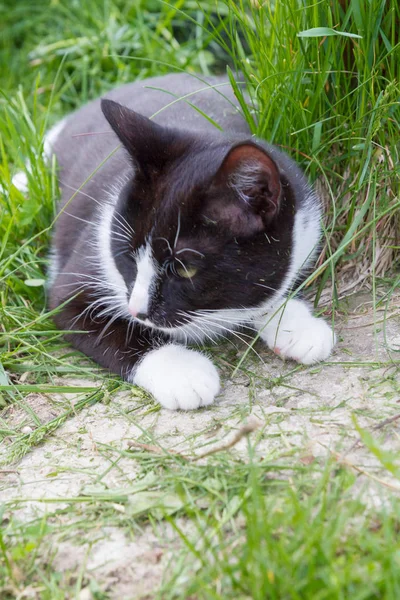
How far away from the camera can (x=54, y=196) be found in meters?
2.79

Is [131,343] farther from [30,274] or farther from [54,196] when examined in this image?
[54,196]

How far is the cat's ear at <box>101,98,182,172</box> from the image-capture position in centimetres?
194

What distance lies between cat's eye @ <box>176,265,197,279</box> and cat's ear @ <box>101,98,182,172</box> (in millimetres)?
331

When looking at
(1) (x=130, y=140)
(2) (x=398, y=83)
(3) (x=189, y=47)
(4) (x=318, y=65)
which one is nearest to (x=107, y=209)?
(1) (x=130, y=140)

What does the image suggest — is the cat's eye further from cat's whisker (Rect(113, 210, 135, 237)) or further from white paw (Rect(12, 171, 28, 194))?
white paw (Rect(12, 171, 28, 194))

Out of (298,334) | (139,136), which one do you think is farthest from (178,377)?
(139,136)

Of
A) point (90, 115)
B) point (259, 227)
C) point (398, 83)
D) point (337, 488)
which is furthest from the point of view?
point (90, 115)

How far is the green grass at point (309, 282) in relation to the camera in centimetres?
123

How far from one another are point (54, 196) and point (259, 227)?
1.20 metres

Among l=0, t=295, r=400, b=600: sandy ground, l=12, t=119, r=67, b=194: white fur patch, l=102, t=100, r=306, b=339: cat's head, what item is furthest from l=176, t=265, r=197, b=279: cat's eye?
l=12, t=119, r=67, b=194: white fur patch

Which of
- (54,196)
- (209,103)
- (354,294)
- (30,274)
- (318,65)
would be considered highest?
(318,65)

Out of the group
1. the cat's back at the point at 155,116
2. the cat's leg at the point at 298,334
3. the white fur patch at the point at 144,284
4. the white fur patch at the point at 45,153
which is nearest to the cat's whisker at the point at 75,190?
the cat's back at the point at 155,116

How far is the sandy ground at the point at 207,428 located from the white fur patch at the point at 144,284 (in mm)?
299

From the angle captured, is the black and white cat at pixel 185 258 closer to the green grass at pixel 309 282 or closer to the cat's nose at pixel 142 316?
the cat's nose at pixel 142 316
